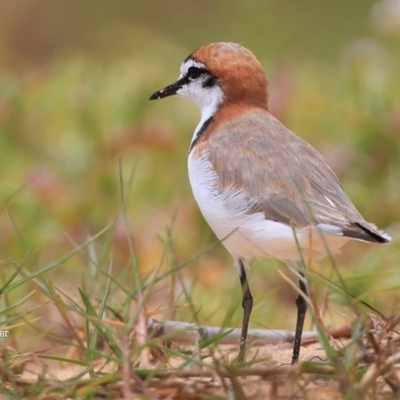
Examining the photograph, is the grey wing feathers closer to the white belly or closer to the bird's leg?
the white belly

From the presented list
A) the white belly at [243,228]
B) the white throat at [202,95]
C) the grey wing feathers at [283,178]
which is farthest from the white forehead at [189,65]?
the white belly at [243,228]

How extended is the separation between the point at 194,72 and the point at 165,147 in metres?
2.40

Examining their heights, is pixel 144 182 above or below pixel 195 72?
below

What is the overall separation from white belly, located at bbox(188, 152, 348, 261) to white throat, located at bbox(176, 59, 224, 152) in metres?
0.39

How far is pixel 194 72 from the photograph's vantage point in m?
4.55

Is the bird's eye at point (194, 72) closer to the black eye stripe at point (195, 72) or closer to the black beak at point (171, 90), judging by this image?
the black eye stripe at point (195, 72)

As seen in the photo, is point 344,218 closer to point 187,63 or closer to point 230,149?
point 230,149

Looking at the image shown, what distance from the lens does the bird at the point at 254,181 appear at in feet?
11.8

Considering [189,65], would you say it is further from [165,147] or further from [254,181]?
[165,147]

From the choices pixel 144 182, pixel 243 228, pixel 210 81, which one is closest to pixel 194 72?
pixel 210 81

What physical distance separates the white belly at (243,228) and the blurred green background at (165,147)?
520mm

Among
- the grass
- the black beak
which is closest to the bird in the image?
the black beak

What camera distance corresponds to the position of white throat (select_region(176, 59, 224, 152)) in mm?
4430

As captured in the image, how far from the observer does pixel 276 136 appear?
13.4ft
